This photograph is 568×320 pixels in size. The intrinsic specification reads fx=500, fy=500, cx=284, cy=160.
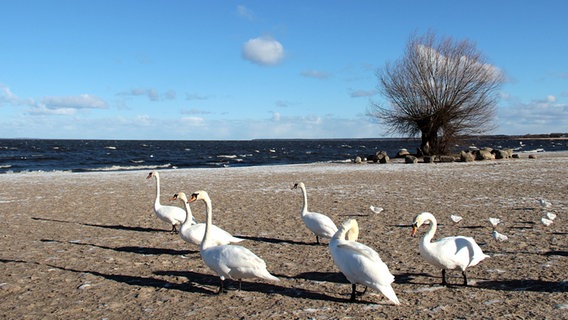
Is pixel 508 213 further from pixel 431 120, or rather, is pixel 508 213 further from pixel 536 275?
pixel 431 120

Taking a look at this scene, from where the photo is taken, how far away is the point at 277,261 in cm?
755

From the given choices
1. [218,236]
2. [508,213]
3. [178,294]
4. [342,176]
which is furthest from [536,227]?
[342,176]

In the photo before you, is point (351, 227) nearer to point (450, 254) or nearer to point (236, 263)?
point (450, 254)

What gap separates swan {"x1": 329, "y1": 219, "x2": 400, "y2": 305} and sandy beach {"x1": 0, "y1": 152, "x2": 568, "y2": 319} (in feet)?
0.90

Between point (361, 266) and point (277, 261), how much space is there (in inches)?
92.9

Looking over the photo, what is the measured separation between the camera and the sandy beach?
5.49 m

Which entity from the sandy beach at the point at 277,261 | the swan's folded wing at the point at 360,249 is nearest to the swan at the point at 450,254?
the sandy beach at the point at 277,261

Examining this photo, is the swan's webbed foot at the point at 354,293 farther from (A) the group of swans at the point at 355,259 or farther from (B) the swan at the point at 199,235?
(B) the swan at the point at 199,235

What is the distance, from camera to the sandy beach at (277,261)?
549cm

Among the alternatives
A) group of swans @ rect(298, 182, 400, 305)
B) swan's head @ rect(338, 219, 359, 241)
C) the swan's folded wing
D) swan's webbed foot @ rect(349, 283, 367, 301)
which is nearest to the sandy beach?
swan's webbed foot @ rect(349, 283, 367, 301)

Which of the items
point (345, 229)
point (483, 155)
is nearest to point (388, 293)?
point (345, 229)

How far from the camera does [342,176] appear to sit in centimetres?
2231

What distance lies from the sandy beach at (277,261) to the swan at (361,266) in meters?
0.27

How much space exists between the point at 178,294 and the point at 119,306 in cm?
71
